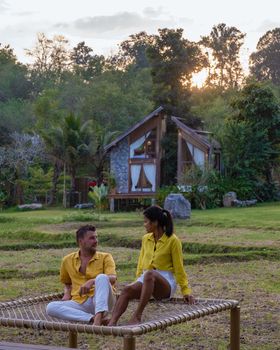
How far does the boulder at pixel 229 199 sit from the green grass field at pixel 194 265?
6.53 metres

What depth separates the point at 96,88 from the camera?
44.8 meters

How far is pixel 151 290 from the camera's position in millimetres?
6414

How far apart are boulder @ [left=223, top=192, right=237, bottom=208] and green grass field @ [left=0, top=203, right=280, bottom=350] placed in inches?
257

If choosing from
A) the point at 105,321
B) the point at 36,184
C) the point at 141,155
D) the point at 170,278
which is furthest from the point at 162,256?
the point at 36,184

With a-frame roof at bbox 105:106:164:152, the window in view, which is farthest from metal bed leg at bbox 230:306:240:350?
the window

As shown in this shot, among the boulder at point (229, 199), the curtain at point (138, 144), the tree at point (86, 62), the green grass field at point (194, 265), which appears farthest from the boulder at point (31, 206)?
the tree at point (86, 62)

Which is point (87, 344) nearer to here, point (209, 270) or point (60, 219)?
point (209, 270)

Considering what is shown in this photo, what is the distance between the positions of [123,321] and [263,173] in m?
28.0

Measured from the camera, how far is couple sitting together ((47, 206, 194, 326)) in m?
6.25

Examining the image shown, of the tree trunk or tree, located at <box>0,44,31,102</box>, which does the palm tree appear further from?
→ tree, located at <box>0,44,31,102</box>

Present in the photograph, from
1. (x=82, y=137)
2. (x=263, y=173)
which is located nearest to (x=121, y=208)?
(x=82, y=137)

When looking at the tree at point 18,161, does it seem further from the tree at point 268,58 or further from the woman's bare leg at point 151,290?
the tree at point 268,58

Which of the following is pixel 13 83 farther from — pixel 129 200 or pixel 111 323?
pixel 111 323

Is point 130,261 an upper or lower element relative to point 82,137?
lower
